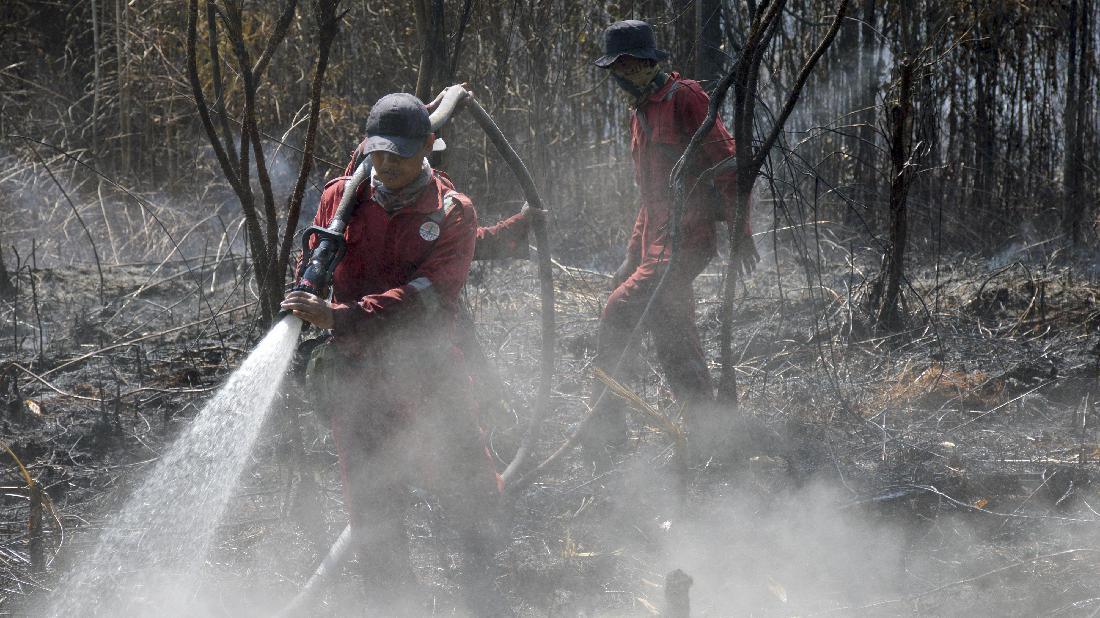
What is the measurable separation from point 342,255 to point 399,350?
36 cm

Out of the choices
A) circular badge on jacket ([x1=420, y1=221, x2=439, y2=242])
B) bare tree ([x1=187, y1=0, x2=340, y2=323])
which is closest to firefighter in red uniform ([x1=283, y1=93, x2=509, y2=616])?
circular badge on jacket ([x1=420, y1=221, x2=439, y2=242])

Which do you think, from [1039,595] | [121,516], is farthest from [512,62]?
[1039,595]

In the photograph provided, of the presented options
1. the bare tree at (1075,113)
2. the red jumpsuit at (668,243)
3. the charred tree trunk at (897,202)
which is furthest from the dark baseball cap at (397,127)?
the bare tree at (1075,113)

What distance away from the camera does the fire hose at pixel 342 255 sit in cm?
308

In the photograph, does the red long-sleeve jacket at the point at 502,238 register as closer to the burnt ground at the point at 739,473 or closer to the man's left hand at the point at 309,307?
the man's left hand at the point at 309,307

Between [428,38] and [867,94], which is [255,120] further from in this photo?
[867,94]

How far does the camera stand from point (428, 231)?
3.19m

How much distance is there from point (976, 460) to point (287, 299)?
10.6 ft

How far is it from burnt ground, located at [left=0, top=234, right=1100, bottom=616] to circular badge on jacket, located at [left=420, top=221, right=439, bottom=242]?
4.31ft

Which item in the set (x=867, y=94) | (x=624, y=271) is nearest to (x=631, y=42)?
(x=624, y=271)

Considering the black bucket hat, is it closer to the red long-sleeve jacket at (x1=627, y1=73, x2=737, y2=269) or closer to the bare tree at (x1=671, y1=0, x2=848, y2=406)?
the red long-sleeve jacket at (x1=627, y1=73, x2=737, y2=269)

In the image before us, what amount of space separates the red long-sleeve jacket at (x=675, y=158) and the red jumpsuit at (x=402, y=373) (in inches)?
50.6

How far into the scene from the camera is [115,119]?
886 cm

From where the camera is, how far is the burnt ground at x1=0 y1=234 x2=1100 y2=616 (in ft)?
12.4
